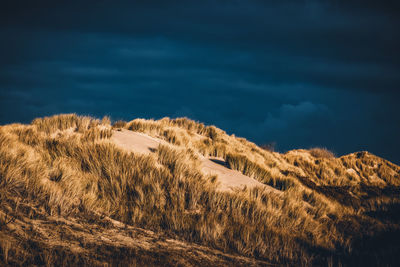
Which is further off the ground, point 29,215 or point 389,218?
point 389,218

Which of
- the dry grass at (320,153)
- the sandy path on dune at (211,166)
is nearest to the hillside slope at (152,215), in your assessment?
the sandy path on dune at (211,166)

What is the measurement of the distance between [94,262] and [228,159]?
7.77 meters

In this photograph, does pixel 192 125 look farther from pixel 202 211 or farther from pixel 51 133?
pixel 202 211

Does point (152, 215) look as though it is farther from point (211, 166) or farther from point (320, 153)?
point (320, 153)

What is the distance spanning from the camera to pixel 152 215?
6867 millimetres

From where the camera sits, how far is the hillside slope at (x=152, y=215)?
5417 mm

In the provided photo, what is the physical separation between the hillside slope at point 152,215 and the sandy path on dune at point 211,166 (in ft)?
0.23

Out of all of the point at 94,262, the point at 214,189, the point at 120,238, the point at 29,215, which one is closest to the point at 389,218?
the point at 214,189

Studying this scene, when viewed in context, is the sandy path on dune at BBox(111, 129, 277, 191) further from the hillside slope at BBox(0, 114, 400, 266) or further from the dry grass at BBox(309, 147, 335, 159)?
the dry grass at BBox(309, 147, 335, 159)

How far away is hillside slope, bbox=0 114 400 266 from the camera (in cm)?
542

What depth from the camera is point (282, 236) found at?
7086mm

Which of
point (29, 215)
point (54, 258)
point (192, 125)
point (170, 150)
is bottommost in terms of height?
point (54, 258)

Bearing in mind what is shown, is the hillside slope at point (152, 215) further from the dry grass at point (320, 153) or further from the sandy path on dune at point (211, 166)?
the dry grass at point (320, 153)

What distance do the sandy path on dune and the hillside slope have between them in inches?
2.7
